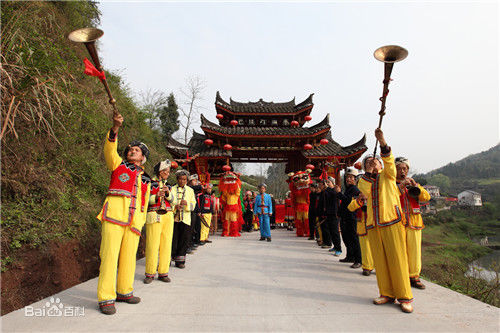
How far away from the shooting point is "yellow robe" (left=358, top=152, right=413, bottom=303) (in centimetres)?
291

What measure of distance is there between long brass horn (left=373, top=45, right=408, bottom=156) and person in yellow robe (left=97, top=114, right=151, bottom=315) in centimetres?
302

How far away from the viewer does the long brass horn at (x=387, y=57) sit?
2.88 metres

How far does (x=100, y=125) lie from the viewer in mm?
8836

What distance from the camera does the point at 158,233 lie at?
12.9 ft

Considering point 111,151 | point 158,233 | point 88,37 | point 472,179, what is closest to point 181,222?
point 158,233

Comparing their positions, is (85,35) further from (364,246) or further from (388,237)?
(364,246)

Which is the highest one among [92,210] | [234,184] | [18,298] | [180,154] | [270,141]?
[270,141]

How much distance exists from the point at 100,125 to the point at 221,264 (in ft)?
22.5

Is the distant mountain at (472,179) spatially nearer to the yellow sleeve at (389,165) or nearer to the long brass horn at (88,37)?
the yellow sleeve at (389,165)

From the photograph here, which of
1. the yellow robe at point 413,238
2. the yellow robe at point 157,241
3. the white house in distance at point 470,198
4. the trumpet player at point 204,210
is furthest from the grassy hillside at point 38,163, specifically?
the white house in distance at point 470,198

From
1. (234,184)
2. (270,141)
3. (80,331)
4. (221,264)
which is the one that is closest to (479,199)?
(270,141)

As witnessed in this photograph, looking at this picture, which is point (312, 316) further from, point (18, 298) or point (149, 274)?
point (18, 298)

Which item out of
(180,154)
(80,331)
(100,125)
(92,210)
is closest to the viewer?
(80,331)

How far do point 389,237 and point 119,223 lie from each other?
312 centimetres
